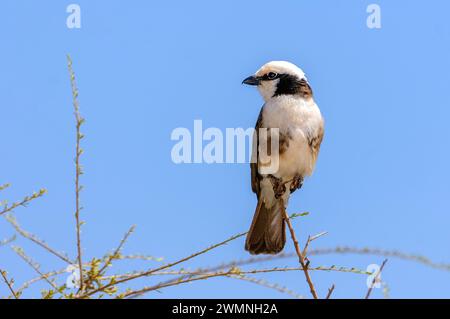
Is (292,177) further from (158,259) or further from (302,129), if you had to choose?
(158,259)

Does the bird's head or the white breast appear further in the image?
the bird's head

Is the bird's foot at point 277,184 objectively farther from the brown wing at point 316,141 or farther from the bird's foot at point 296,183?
the brown wing at point 316,141

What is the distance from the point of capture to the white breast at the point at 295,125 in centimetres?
536

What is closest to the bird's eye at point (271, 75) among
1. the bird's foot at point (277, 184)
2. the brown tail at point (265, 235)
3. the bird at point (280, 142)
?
the bird at point (280, 142)

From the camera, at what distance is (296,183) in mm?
5730

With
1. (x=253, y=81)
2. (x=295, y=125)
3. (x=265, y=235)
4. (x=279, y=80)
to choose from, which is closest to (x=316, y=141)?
(x=295, y=125)

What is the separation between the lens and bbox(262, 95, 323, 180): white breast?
536 cm

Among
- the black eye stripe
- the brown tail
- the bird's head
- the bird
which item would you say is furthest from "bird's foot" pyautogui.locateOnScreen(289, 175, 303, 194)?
the black eye stripe

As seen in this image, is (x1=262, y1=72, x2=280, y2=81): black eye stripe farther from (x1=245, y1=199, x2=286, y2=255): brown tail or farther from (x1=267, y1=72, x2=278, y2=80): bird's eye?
(x1=245, y1=199, x2=286, y2=255): brown tail

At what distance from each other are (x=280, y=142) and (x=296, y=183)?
508 mm

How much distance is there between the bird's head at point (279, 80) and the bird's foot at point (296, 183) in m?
0.67

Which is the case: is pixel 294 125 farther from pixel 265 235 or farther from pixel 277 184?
pixel 265 235
